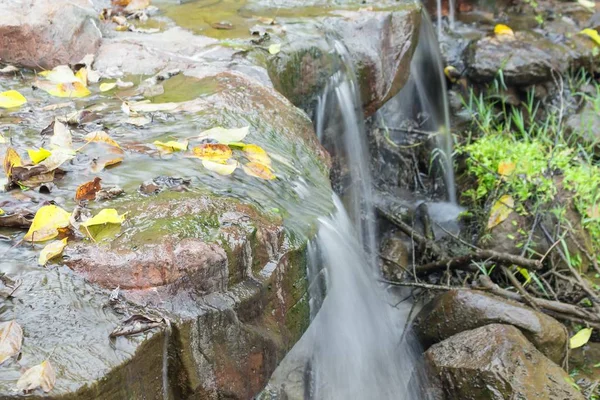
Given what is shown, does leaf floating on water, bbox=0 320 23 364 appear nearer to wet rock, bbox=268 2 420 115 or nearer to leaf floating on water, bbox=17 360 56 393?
leaf floating on water, bbox=17 360 56 393

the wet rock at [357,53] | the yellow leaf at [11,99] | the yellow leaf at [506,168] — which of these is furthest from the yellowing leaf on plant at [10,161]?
the yellow leaf at [506,168]

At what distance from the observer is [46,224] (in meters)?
1.99

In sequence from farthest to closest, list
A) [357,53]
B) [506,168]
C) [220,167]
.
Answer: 1. [506,168]
2. [357,53]
3. [220,167]

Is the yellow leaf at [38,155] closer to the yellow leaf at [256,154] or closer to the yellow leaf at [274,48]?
the yellow leaf at [256,154]

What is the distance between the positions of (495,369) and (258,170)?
148 cm

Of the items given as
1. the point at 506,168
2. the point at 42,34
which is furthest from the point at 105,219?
the point at 506,168

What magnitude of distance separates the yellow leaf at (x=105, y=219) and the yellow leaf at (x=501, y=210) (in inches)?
124

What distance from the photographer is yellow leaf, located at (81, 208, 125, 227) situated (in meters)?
2.00

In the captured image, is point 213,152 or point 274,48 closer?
point 213,152

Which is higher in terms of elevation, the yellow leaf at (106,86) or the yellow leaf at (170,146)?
the yellow leaf at (106,86)

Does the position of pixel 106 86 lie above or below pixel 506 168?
above

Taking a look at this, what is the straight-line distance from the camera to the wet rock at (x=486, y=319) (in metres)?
3.32

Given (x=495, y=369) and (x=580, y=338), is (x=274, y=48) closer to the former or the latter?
(x=495, y=369)

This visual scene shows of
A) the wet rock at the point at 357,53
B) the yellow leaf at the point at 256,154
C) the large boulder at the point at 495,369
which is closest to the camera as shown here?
the yellow leaf at the point at 256,154
